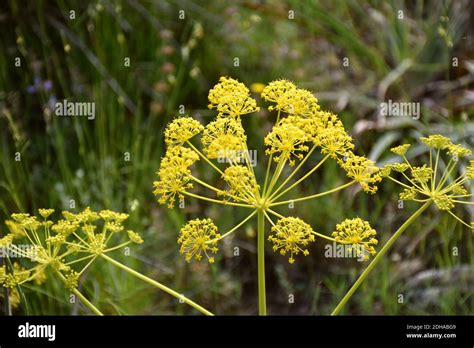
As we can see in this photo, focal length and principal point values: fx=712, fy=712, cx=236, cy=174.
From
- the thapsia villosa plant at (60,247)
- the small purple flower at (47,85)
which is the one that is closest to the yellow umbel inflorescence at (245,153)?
the thapsia villosa plant at (60,247)

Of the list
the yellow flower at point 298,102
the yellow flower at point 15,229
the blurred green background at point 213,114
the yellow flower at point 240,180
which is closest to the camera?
the yellow flower at point 240,180

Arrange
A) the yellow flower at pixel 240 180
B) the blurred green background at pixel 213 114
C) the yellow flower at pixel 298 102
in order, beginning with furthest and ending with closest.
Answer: the blurred green background at pixel 213 114 → the yellow flower at pixel 298 102 → the yellow flower at pixel 240 180

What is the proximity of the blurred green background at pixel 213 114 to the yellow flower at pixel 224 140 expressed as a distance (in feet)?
2.69

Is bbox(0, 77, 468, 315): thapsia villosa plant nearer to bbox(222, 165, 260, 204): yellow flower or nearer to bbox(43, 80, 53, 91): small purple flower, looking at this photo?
bbox(222, 165, 260, 204): yellow flower

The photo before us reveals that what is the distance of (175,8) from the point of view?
9.70 feet

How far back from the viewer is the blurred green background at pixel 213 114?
2754 mm

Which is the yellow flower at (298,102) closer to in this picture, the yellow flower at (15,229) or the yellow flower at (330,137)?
the yellow flower at (330,137)

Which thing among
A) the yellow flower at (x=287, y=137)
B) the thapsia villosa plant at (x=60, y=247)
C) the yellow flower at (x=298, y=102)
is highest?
the yellow flower at (x=298, y=102)

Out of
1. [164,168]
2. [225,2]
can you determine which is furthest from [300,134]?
[225,2]

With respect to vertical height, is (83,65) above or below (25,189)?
above

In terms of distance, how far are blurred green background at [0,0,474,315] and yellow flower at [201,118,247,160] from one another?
82 centimetres

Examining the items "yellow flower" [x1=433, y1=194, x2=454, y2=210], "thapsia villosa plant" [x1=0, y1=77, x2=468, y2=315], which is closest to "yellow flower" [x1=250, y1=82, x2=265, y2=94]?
"thapsia villosa plant" [x1=0, y1=77, x2=468, y2=315]

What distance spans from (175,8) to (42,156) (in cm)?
82
